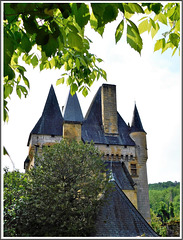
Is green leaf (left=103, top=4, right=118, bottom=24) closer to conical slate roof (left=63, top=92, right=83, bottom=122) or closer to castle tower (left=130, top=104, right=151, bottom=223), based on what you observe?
conical slate roof (left=63, top=92, right=83, bottom=122)

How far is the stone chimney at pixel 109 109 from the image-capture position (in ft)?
104

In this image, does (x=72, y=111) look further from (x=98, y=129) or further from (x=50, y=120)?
(x=98, y=129)

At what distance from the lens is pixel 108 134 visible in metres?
31.4

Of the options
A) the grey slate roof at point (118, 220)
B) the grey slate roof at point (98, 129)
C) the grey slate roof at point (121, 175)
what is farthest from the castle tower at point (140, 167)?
the grey slate roof at point (118, 220)

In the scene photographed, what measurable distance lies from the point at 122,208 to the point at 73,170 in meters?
3.42

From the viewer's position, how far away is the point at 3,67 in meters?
2.46

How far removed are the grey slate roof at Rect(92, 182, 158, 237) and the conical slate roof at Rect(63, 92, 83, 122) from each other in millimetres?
13647

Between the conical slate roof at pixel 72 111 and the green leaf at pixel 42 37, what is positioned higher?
the conical slate roof at pixel 72 111

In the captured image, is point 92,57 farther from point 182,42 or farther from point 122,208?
point 122,208

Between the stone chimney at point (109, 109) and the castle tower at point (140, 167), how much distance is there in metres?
2.23

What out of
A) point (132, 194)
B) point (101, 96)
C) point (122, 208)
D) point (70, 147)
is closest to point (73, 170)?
point (70, 147)

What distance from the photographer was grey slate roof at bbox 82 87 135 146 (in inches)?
1203

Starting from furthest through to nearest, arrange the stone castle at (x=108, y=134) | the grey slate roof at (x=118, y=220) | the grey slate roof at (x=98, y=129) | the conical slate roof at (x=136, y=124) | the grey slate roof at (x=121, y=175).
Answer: the conical slate roof at (x=136, y=124) → the grey slate roof at (x=98, y=129) → the stone castle at (x=108, y=134) → the grey slate roof at (x=121, y=175) → the grey slate roof at (x=118, y=220)

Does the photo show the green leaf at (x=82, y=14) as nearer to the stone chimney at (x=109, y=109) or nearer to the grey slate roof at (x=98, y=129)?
the grey slate roof at (x=98, y=129)
